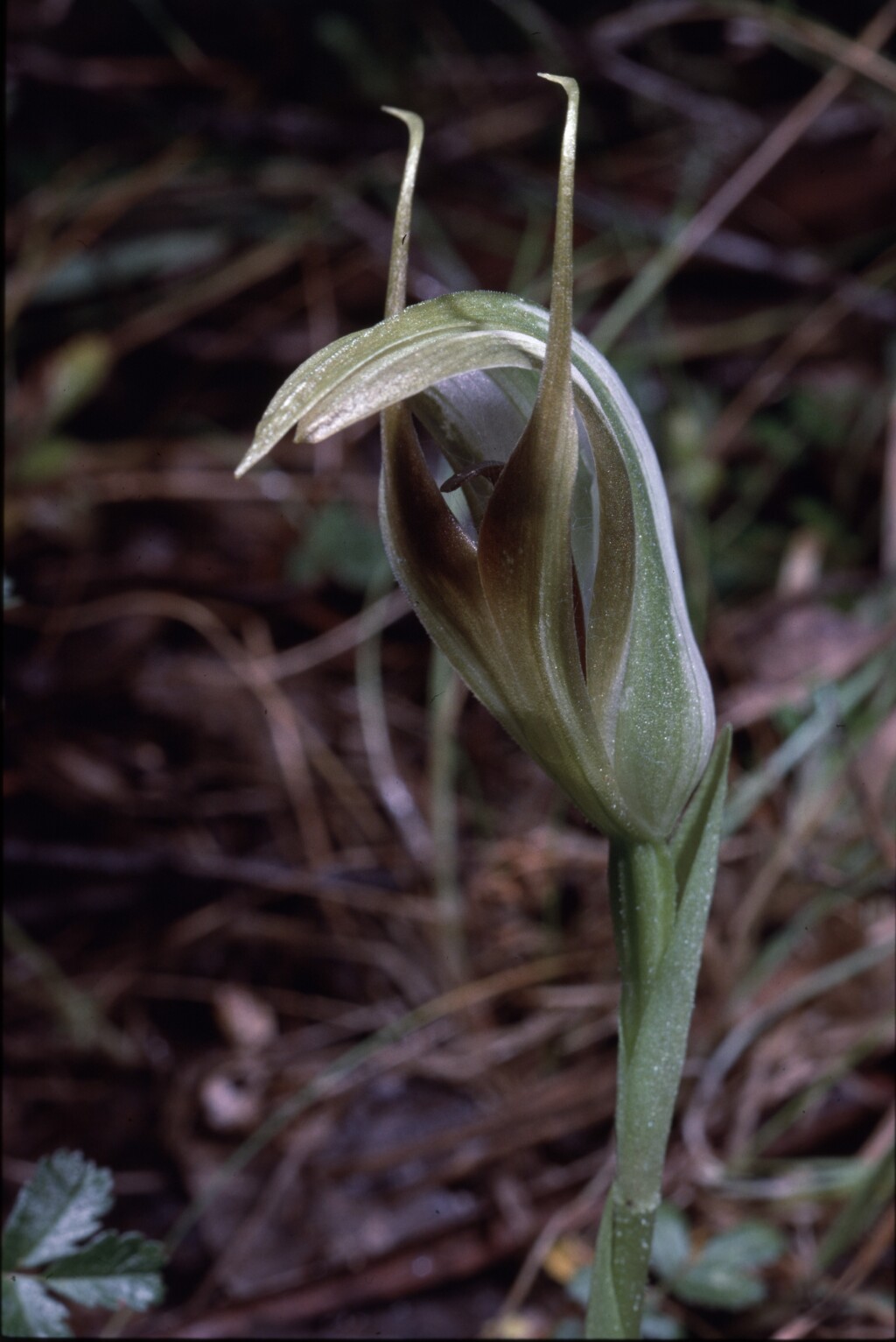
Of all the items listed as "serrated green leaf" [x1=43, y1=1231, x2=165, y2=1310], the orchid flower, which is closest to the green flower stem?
the orchid flower

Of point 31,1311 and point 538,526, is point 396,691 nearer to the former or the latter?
point 31,1311

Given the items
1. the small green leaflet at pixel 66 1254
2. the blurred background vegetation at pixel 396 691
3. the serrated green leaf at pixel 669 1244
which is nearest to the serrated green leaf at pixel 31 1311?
the small green leaflet at pixel 66 1254

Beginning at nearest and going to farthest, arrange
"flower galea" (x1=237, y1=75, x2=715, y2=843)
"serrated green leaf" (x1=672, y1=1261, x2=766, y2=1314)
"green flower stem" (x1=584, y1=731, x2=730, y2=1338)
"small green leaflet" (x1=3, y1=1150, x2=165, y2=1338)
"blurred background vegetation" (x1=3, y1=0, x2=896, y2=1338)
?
"flower galea" (x1=237, y1=75, x2=715, y2=843)
"green flower stem" (x1=584, y1=731, x2=730, y2=1338)
"small green leaflet" (x1=3, y1=1150, x2=165, y2=1338)
"serrated green leaf" (x1=672, y1=1261, x2=766, y2=1314)
"blurred background vegetation" (x1=3, y1=0, x2=896, y2=1338)

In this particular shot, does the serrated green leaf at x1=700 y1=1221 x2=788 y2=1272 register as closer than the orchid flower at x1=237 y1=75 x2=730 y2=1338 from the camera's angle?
No

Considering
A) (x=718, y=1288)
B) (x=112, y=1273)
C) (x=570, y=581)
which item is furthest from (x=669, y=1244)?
(x=570, y=581)

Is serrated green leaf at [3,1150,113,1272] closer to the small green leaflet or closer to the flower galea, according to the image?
the small green leaflet

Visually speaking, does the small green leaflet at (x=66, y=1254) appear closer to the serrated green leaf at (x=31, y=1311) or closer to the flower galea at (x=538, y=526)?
the serrated green leaf at (x=31, y=1311)

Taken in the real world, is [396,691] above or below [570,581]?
below
